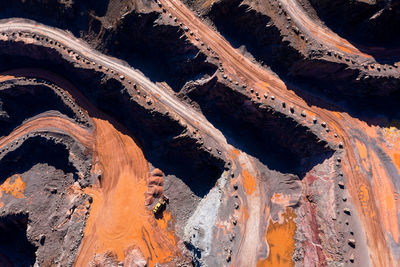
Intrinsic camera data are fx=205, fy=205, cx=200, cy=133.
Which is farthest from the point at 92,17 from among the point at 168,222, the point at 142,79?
the point at 168,222

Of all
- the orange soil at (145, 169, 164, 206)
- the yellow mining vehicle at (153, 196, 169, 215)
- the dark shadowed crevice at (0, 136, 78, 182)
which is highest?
the dark shadowed crevice at (0, 136, 78, 182)

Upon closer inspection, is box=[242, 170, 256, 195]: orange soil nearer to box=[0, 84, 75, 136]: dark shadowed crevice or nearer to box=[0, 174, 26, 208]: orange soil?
box=[0, 84, 75, 136]: dark shadowed crevice

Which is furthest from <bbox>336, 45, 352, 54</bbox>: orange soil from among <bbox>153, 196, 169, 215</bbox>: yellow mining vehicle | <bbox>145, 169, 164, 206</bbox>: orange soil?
<bbox>153, 196, 169, 215</bbox>: yellow mining vehicle

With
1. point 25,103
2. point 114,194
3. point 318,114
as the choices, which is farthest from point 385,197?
point 25,103

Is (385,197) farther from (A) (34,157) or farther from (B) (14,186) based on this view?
(B) (14,186)

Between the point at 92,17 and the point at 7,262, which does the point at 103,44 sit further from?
the point at 7,262

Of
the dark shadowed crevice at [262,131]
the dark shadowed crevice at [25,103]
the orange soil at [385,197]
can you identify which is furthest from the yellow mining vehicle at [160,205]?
the orange soil at [385,197]
